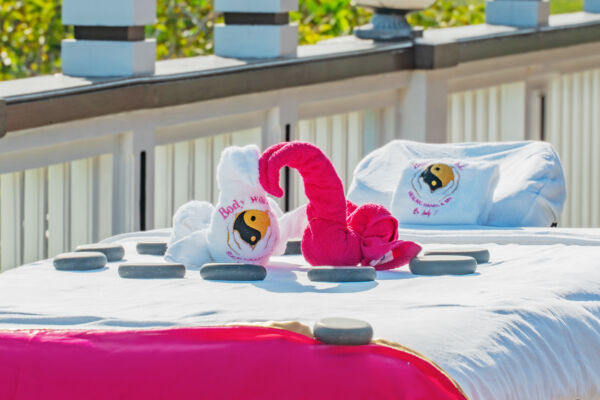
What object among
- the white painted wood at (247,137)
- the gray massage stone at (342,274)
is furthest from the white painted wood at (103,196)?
the gray massage stone at (342,274)

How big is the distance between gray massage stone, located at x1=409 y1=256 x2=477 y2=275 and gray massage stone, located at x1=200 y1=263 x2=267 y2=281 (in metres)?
0.31

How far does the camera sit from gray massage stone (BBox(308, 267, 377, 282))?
2422 millimetres

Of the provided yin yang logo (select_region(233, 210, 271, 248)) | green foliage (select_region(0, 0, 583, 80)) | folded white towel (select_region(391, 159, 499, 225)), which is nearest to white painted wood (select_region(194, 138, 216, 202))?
folded white towel (select_region(391, 159, 499, 225))

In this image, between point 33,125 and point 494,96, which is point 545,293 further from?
point 494,96

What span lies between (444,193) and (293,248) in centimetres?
61

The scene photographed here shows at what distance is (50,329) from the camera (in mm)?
2021

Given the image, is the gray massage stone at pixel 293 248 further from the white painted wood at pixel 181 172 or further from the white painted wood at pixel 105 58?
the white painted wood at pixel 181 172

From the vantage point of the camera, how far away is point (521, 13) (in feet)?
19.0

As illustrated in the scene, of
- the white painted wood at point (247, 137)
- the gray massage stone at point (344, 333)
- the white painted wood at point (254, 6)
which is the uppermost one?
the white painted wood at point (254, 6)

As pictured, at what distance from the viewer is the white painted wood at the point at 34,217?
11.7 ft

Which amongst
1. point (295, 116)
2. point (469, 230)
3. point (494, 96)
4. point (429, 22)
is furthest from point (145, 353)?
point (429, 22)

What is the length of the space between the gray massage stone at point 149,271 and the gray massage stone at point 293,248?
1.39 feet

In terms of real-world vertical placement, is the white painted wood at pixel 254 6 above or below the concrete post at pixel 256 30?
above

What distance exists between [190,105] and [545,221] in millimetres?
1186
